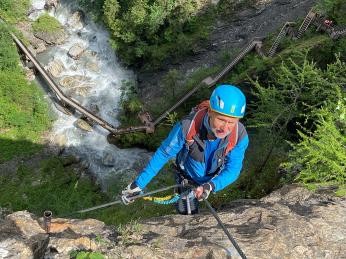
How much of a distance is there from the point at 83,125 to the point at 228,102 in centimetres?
1670

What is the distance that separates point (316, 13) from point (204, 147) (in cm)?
1637

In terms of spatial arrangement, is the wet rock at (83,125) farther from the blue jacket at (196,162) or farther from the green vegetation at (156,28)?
the blue jacket at (196,162)

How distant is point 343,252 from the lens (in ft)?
16.3

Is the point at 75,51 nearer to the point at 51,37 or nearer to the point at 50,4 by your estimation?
the point at 51,37

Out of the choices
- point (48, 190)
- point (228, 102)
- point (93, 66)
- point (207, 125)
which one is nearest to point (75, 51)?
point (93, 66)

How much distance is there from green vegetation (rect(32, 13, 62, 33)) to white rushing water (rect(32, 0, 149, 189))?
26.8 inches

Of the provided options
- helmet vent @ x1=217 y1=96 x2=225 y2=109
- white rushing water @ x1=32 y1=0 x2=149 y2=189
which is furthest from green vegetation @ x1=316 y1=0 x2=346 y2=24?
helmet vent @ x1=217 y1=96 x2=225 y2=109

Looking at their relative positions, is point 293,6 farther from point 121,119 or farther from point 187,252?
point 187,252

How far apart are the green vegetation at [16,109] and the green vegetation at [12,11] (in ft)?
8.83

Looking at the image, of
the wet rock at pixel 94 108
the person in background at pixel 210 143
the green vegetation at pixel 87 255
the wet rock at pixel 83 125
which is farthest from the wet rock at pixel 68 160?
the green vegetation at pixel 87 255

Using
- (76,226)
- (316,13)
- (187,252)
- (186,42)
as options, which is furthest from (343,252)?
(186,42)

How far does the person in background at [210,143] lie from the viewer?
443 centimetres

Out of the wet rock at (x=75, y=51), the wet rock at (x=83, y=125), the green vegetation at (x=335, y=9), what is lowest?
the wet rock at (x=83, y=125)

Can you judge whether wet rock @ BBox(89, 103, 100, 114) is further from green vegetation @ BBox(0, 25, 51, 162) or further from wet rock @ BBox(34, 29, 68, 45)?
wet rock @ BBox(34, 29, 68, 45)
